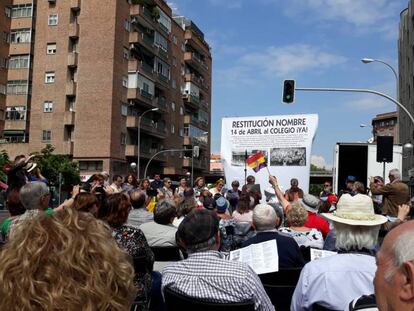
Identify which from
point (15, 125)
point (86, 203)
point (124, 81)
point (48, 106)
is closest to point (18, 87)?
point (15, 125)

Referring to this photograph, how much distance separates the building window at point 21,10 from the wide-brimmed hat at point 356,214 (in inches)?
2304

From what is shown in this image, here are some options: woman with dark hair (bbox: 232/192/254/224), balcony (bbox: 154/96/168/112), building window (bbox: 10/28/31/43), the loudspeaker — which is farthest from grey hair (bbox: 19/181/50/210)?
balcony (bbox: 154/96/168/112)

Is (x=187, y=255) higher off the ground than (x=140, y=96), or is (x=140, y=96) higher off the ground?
(x=140, y=96)

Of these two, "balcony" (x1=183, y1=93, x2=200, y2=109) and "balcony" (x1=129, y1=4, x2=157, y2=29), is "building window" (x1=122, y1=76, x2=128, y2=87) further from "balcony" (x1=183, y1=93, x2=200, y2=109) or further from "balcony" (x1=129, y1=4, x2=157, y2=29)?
"balcony" (x1=183, y1=93, x2=200, y2=109)

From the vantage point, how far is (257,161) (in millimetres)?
14891

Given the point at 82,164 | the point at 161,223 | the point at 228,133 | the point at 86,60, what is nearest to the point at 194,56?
the point at 86,60

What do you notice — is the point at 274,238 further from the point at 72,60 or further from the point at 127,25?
the point at 127,25

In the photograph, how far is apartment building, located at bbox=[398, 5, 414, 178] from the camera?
167 feet

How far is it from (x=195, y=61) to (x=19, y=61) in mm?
25307

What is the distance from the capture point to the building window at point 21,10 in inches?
2242

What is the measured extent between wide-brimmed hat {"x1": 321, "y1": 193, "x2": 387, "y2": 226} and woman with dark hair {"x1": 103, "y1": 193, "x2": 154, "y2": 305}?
5.30 feet

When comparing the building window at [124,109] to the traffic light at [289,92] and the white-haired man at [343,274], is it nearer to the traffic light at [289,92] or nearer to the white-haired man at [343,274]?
the traffic light at [289,92]

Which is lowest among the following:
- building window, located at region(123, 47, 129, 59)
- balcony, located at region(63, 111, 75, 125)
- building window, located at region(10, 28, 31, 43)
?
balcony, located at region(63, 111, 75, 125)

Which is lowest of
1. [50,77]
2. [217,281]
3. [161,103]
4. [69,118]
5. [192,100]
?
[217,281]
